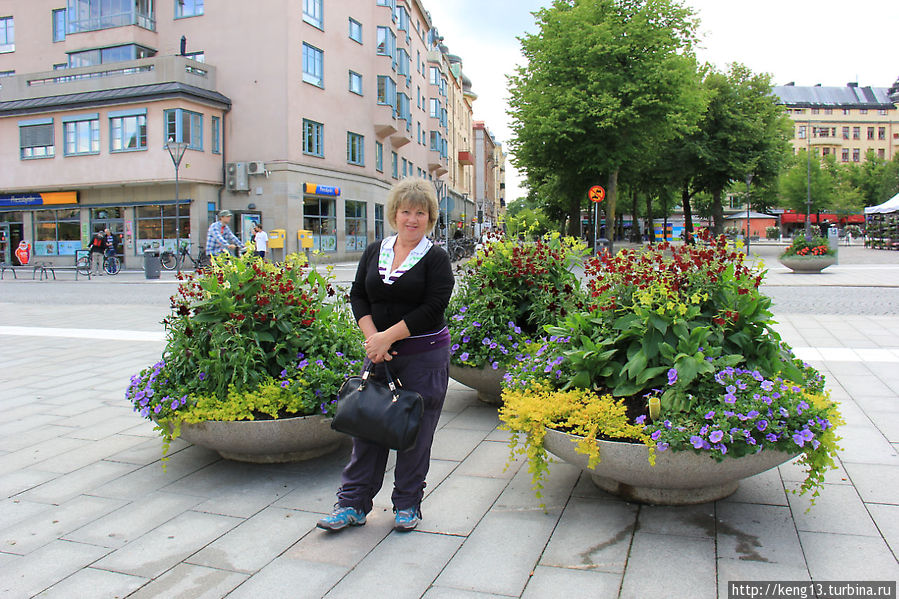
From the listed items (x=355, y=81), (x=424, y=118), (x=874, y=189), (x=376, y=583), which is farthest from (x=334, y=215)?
(x=874, y=189)

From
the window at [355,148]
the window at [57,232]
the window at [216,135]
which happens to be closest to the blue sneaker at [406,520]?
the window at [216,135]

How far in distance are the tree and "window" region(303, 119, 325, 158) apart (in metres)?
9.18

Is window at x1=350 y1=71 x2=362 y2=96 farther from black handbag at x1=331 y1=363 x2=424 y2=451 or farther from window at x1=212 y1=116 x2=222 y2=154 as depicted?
black handbag at x1=331 y1=363 x2=424 y2=451

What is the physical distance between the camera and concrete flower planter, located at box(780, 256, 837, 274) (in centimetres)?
2012

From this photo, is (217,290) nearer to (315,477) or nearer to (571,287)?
(315,477)

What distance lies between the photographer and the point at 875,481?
3906mm

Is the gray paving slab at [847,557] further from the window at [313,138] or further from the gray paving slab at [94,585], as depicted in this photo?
the window at [313,138]

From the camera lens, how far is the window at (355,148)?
3506 cm

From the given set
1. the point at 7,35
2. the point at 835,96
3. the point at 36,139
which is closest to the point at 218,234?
the point at 36,139

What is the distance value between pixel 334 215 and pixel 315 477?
101ft

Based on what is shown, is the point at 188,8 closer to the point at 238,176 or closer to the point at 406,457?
the point at 238,176

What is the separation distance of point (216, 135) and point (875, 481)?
102ft

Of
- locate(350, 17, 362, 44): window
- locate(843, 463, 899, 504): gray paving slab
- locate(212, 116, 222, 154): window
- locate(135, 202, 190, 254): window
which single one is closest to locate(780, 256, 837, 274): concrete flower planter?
locate(843, 463, 899, 504): gray paving slab

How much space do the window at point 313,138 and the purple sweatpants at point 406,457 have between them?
2968 centimetres
